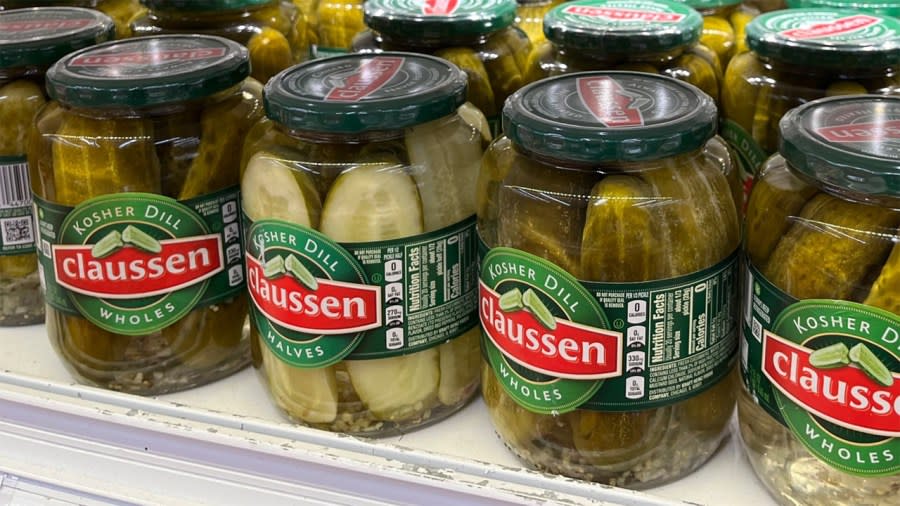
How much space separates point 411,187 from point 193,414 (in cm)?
29

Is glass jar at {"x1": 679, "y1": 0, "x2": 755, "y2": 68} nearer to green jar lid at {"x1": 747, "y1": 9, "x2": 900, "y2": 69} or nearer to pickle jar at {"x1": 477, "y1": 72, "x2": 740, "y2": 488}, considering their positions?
green jar lid at {"x1": 747, "y1": 9, "x2": 900, "y2": 69}

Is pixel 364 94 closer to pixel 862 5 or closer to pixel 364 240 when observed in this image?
pixel 364 240

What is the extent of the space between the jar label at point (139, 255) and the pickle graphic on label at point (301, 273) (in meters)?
0.13

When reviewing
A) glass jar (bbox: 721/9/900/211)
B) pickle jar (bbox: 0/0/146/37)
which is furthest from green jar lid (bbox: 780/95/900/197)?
pickle jar (bbox: 0/0/146/37)

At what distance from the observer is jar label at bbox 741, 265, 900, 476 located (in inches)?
28.4

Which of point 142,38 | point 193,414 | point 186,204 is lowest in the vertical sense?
point 193,414

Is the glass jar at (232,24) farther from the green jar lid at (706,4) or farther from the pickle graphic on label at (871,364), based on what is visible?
the pickle graphic on label at (871,364)

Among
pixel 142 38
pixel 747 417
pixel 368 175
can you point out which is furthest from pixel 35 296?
pixel 747 417

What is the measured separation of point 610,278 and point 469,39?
0.39 metres

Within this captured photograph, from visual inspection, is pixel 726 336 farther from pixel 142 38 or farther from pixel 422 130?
pixel 142 38

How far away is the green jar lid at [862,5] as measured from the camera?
3.72 feet

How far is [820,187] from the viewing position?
75 centimetres

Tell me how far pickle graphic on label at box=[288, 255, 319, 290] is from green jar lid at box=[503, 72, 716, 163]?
198mm

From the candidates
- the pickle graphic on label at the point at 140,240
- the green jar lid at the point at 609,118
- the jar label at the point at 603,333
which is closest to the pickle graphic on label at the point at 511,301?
the jar label at the point at 603,333
